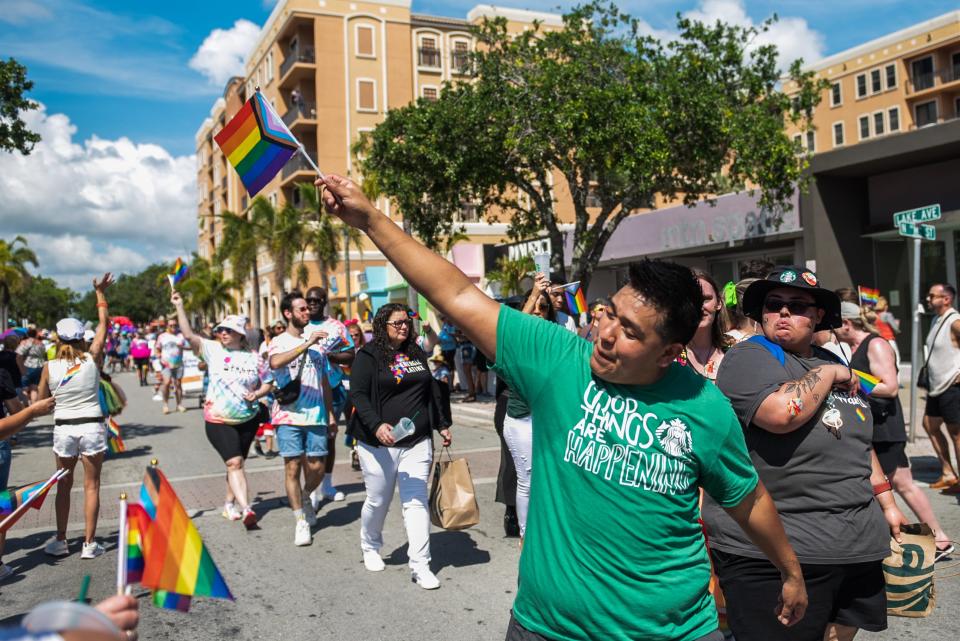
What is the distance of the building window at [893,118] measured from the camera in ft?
165

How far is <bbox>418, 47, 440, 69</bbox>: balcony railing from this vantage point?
4762cm

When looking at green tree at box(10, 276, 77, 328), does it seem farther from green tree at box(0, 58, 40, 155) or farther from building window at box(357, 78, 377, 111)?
green tree at box(0, 58, 40, 155)

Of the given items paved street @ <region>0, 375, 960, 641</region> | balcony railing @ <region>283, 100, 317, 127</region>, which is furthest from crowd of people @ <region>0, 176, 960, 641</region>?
balcony railing @ <region>283, 100, 317, 127</region>

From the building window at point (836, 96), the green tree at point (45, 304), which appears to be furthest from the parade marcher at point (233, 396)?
the green tree at point (45, 304)

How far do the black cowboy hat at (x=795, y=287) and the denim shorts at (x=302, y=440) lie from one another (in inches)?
186

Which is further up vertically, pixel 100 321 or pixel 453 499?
pixel 100 321

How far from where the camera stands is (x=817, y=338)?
16.9ft

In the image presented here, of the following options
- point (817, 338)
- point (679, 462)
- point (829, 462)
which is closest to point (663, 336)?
point (679, 462)

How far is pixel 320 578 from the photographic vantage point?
582 centimetres

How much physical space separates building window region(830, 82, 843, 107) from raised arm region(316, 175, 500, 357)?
58.1 meters

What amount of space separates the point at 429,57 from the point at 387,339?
147 ft

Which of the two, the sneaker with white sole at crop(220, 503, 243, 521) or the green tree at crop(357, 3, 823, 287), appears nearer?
the sneaker with white sole at crop(220, 503, 243, 521)

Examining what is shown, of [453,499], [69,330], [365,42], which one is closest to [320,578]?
[453,499]

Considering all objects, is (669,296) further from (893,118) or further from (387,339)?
(893,118)
